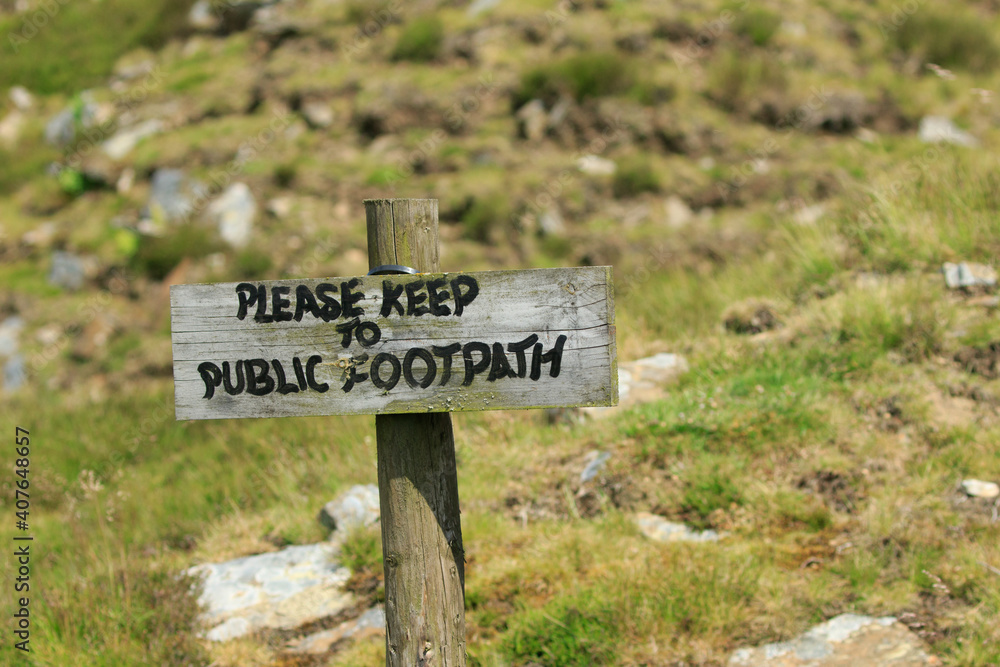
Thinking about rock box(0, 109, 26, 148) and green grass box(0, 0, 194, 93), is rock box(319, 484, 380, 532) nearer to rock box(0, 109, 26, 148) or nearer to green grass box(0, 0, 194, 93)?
rock box(0, 109, 26, 148)

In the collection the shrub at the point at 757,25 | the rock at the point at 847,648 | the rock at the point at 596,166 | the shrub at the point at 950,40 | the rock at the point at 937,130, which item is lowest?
the rock at the point at 847,648

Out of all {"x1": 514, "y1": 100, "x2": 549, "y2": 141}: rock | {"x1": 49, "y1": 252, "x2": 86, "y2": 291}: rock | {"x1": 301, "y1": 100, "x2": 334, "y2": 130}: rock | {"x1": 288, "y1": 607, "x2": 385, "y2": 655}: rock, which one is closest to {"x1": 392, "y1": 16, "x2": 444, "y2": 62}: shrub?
{"x1": 301, "y1": 100, "x2": 334, "y2": 130}: rock

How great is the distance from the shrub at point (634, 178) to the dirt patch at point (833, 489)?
22.5 ft

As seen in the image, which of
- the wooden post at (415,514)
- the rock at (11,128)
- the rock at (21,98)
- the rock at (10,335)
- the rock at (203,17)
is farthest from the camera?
the rock at (203,17)

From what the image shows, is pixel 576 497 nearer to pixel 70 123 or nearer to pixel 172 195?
pixel 172 195

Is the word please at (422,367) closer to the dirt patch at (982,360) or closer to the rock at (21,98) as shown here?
the dirt patch at (982,360)

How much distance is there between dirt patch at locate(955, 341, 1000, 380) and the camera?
148 inches

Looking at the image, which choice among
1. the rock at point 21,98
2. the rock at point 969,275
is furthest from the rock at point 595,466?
the rock at point 21,98

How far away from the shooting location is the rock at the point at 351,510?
345cm

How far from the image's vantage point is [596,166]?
1014 centimetres

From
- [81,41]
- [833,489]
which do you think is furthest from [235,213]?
[833,489]

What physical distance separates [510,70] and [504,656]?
34.8ft

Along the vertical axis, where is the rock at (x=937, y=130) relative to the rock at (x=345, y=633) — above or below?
above

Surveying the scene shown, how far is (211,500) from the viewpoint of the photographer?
452cm
